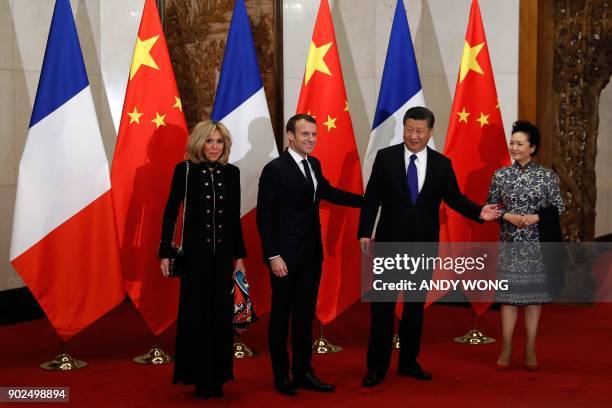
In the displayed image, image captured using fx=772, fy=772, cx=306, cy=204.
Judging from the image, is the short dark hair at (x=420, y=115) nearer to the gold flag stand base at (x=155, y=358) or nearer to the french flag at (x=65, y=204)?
the french flag at (x=65, y=204)

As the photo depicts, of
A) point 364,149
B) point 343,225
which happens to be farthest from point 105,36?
point 343,225

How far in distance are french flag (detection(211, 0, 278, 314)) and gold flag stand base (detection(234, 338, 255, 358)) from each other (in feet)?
0.85

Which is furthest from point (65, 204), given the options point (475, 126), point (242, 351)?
point (475, 126)

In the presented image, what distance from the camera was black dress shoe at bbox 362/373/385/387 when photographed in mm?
4349

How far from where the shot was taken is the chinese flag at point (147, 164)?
4.91 metres

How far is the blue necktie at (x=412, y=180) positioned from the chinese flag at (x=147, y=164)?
5.01 feet

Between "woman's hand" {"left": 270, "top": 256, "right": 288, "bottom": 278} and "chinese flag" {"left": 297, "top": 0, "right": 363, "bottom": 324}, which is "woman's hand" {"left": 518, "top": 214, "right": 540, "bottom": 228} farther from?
"woman's hand" {"left": 270, "top": 256, "right": 288, "bottom": 278}

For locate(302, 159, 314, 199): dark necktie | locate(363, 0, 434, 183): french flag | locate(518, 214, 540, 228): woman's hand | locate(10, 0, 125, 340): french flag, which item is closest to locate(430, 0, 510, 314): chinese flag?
locate(363, 0, 434, 183): french flag

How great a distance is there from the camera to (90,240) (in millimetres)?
4793

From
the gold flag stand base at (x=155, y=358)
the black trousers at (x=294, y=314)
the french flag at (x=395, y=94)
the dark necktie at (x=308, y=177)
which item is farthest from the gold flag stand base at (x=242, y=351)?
the french flag at (x=395, y=94)

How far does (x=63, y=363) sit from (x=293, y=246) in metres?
1.73

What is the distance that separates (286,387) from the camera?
4195 mm

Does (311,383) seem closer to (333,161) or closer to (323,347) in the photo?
(323,347)

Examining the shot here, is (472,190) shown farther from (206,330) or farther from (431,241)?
(206,330)
